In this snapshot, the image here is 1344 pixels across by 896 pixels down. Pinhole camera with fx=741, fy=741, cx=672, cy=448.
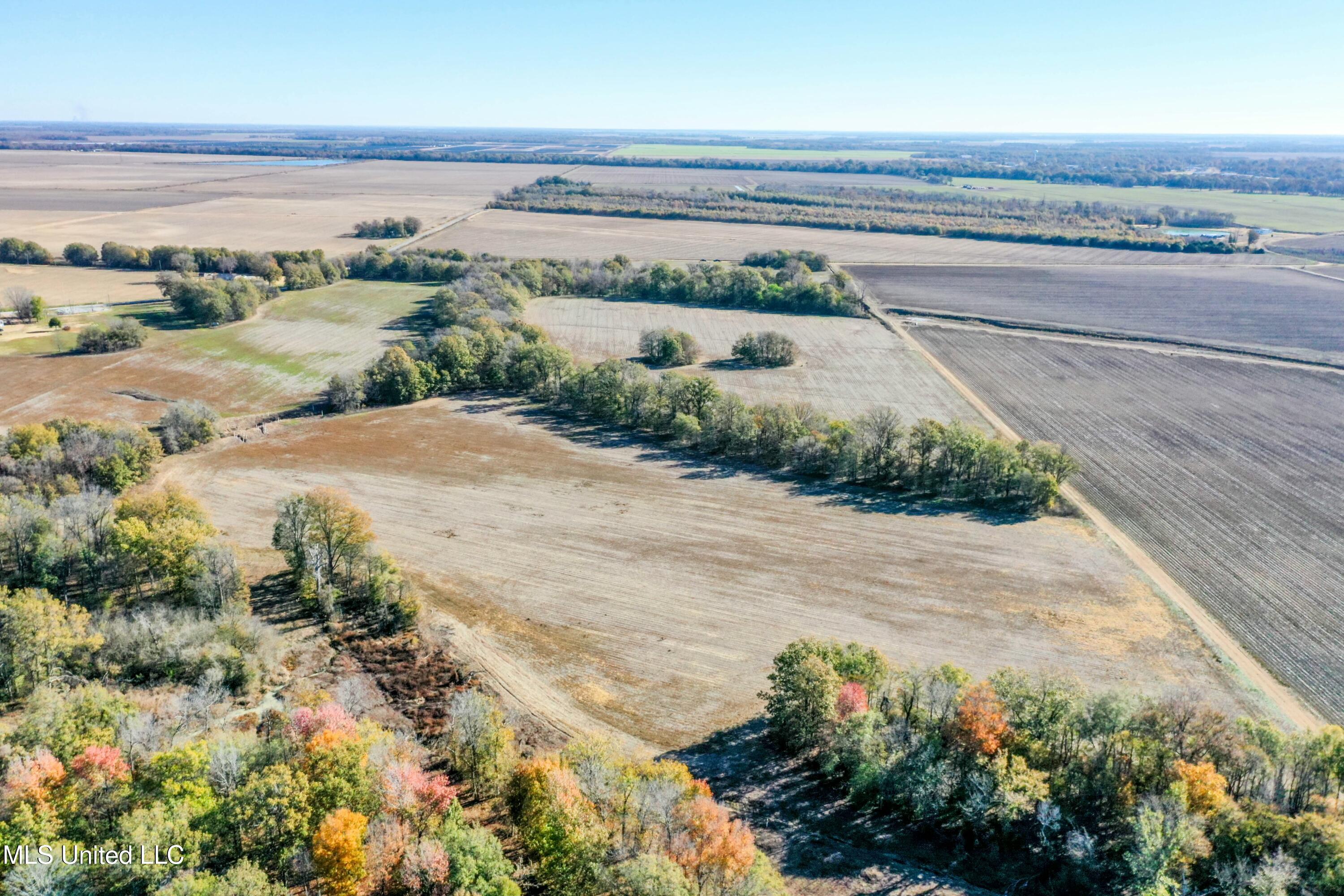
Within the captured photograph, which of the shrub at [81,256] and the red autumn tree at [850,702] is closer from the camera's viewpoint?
the red autumn tree at [850,702]

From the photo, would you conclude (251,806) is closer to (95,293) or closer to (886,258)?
(95,293)

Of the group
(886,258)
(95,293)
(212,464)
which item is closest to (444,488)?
(212,464)

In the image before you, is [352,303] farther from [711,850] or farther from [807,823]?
[711,850]

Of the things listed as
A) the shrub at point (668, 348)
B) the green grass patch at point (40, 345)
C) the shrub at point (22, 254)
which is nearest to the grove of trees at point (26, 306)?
the green grass patch at point (40, 345)

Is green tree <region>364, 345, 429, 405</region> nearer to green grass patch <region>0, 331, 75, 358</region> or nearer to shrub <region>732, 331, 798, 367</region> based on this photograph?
shrub <region>732, 331, 798, 367</region>

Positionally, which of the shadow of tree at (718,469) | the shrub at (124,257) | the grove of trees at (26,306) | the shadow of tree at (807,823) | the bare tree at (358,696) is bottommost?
the shadow of tree at (807,823)

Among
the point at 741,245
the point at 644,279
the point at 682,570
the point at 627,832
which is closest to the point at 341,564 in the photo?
the point at 682,570

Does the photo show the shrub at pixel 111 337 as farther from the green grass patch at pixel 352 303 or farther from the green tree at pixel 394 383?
the green tree at pixel 394 383
